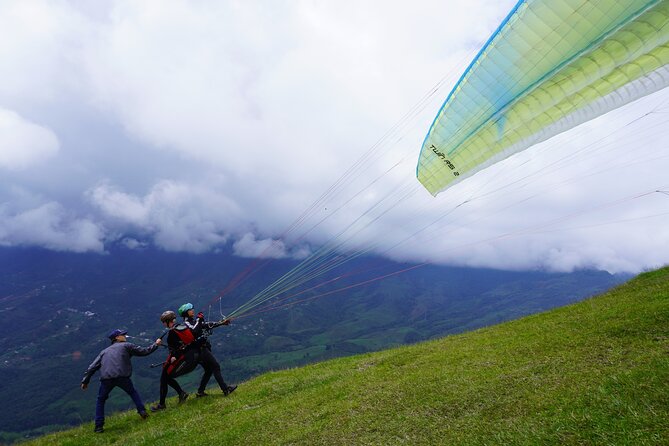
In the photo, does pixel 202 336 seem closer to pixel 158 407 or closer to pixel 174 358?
pixel 174 358

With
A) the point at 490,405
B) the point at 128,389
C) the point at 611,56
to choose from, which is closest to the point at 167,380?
the point at 128,389

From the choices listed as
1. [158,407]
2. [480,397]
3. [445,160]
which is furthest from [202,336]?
[445,160]

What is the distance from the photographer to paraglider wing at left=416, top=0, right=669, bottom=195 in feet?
32.0

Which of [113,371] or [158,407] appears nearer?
[113,371]

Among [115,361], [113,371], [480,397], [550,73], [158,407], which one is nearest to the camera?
[480,397]

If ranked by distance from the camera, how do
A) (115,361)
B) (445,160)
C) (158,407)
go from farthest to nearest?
(445,160), (158,407), (115,361)

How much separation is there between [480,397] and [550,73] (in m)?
9.31

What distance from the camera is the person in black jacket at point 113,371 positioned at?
1270 centimetres

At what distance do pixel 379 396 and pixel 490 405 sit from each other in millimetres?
3175

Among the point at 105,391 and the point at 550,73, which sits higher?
the point at 550,73

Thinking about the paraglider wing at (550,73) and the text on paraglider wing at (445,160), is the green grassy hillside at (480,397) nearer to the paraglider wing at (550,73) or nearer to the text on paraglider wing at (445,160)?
the paraglider wing at (550,73)

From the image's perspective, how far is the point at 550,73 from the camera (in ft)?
38.0

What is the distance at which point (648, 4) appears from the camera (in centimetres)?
895

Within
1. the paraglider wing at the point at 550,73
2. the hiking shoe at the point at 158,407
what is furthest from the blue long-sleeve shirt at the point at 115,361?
the paraglider wing at the point at 550,73
